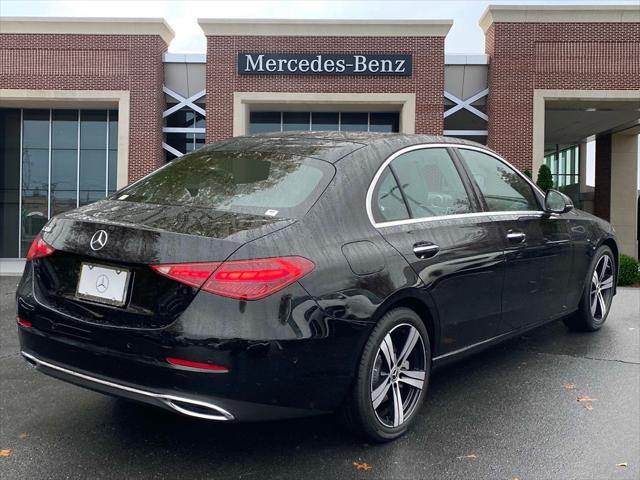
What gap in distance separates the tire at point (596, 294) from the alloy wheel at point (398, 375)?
2.57m

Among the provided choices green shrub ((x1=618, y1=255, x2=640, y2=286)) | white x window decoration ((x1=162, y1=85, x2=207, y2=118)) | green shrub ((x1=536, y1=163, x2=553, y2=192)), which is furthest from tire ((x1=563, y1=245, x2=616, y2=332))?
white x window decoration ((x1=162, y1=85, x2=207, y2=118))

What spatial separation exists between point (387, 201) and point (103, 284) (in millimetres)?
1511

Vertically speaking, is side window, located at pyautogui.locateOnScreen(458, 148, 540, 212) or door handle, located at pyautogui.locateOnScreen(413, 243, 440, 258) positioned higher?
side window, located at pyautogui.locateOnScreen(458, 148, 540, 212)

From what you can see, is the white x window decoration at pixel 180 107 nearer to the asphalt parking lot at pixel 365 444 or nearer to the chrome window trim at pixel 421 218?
the asphalt parking lot at pixel 365 444

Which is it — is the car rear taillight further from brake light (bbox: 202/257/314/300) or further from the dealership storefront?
the dealership storefront

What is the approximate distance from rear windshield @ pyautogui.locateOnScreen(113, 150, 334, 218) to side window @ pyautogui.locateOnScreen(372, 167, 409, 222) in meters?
0.30

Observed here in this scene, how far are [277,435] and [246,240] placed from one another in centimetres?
123

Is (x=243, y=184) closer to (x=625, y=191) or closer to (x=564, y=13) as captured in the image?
(x=564, y=13)

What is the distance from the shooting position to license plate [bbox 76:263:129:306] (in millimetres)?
2723

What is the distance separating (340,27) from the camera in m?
19.5

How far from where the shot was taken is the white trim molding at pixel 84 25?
19656mm

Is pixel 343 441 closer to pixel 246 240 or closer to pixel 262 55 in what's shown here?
pixel 246 240

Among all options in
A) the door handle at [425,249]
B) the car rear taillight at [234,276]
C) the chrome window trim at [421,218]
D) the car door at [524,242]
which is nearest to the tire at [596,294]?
the car door at [524,242]

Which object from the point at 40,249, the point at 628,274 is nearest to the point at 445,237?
the point at 40,249
